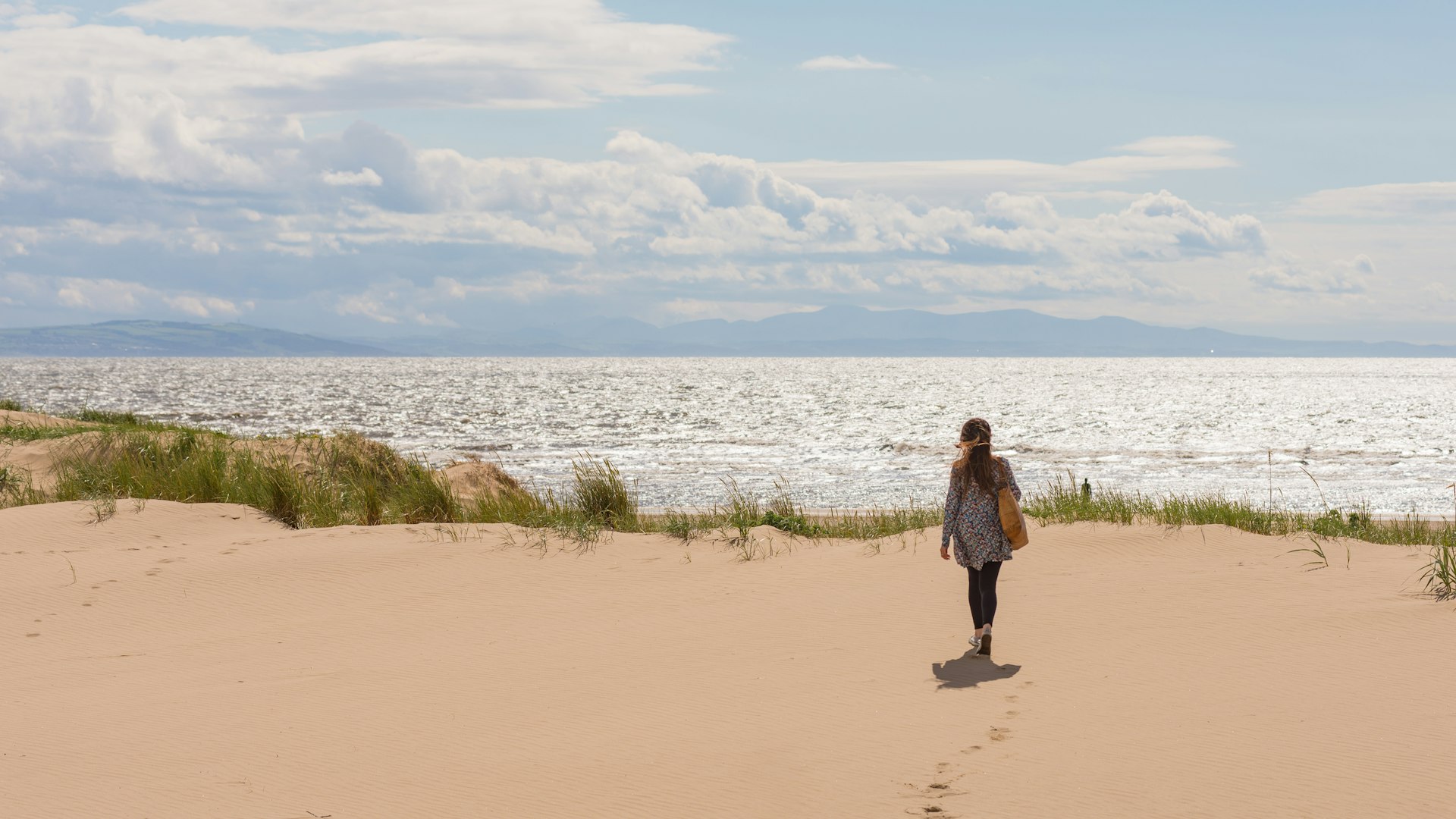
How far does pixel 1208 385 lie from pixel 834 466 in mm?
99719

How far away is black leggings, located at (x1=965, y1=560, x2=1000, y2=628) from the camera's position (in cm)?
771

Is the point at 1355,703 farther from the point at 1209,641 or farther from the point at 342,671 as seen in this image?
the point at 342,671

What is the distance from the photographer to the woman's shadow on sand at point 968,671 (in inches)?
282

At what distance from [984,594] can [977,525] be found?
1.68 ft

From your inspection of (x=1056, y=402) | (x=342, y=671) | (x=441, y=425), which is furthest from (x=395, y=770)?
(x=1056, y=402)

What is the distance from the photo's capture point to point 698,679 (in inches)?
292

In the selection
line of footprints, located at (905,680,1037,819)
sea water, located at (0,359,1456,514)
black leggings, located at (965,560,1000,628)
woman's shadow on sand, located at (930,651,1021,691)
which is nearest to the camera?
line of footprints, located at (905,680,1037,819)

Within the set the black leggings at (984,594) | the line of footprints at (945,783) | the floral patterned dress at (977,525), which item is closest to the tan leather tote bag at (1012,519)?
the floral patterned dress at (977,525)

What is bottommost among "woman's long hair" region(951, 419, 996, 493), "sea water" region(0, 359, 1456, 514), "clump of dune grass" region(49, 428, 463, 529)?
"sea water" region(0, 359, 1456, 514)

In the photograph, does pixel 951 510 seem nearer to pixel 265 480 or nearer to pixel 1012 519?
pixel 1012 519

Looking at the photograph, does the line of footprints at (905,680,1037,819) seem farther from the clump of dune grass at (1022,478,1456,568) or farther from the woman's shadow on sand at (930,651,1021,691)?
the clump of dune grass at (1022,478,1456,568)

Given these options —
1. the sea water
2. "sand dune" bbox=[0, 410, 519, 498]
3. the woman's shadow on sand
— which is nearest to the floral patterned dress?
the woman's shadow on sand

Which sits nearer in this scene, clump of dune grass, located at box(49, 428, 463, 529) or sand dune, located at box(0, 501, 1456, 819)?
sand dune, located at box(0, 501, 1456, 819)

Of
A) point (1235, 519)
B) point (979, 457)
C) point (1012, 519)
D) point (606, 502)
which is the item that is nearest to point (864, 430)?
point (606, 502)
